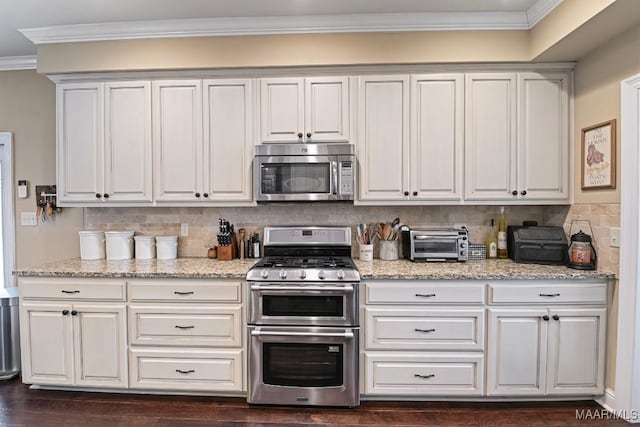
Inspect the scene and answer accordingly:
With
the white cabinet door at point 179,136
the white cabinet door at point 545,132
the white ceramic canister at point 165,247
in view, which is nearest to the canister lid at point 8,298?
the white ceramic canister at point 165,247

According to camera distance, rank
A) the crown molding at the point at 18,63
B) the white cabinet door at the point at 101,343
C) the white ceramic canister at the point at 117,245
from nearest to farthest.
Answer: the white cabinet door at the point at 101,343 < the white ceramic canister at the point at 117,245 < the crown molding at the point at 18,63

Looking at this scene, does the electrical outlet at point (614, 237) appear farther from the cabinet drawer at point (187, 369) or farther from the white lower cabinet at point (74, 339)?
the white lower cabinet at point (74, 339)

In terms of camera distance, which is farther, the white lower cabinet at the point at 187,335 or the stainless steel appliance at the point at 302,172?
the stainless steel appliance at the point at 302,172

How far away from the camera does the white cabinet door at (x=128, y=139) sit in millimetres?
2768

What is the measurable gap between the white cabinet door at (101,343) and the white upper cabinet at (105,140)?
91cm

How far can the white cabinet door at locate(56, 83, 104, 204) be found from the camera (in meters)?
2.79

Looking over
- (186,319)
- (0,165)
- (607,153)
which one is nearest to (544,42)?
(607,153)

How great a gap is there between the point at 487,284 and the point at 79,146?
335 cm

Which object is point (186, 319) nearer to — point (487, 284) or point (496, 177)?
point (487, 284)

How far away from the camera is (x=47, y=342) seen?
245 centimetres

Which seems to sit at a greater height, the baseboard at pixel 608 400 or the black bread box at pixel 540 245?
the black bread box at pixel 540 245

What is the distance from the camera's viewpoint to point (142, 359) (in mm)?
2414

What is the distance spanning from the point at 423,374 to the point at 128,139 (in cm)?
290

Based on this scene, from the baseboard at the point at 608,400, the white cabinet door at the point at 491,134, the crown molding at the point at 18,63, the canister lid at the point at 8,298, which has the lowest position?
the baseboard at the point at 608,400
